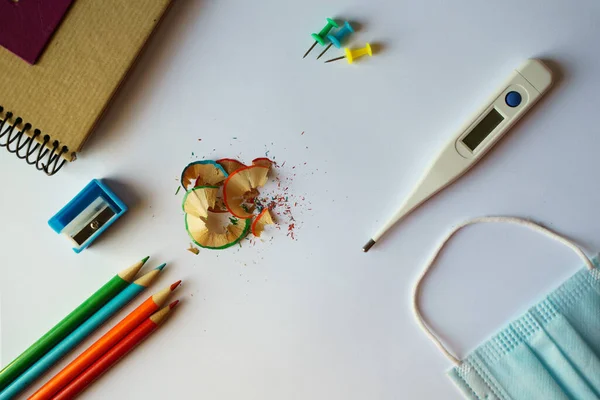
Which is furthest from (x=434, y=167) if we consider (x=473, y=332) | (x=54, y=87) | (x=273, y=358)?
(x=54, y=87)

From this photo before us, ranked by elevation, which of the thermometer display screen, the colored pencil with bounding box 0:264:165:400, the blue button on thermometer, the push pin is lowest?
the colored pencil with bounding box 0:264:165:400

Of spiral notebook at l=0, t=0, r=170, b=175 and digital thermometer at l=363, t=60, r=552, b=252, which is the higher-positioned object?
digital thermometer at l=363, t=60, r=552, b=252

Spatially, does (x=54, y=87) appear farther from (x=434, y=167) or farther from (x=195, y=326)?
(x=434, y=167)

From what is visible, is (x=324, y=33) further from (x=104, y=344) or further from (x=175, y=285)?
(x=104, y=344)

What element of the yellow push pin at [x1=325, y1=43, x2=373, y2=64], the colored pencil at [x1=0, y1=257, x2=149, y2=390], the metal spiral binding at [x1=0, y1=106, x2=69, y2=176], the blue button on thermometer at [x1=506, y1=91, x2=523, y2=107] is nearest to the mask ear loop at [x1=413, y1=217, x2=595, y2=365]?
Result: the blue button on thermometer at [x1=506, y1=91, x2=523, y2=107]

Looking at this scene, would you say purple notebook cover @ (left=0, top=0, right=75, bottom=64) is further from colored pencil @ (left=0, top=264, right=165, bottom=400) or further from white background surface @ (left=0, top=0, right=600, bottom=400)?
colored pencil @ (left=0, top=264, right=165, bottom=400)

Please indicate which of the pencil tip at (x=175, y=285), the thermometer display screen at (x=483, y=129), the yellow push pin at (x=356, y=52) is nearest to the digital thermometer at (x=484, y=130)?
the thermometer display screen at (x=483, y=129)
